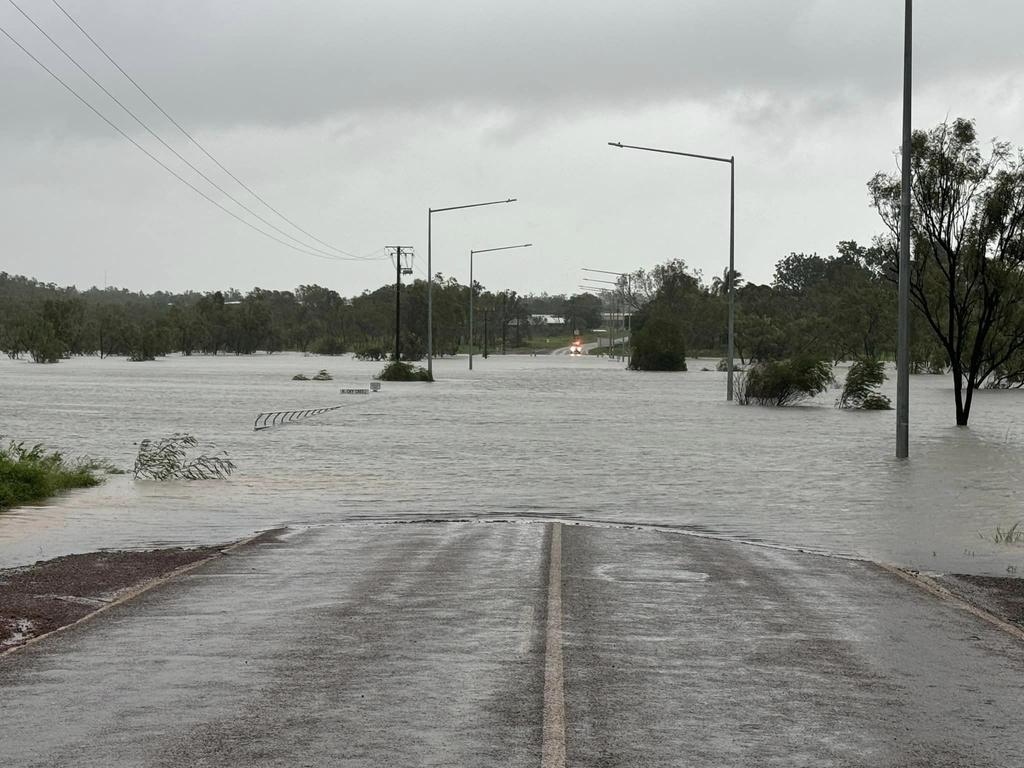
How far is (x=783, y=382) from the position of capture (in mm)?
53156

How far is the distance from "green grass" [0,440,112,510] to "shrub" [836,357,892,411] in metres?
34.4

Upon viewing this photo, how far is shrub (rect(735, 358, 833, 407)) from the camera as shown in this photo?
175 ft

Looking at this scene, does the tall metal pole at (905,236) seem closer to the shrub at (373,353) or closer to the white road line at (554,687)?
the white road line at (554,687)

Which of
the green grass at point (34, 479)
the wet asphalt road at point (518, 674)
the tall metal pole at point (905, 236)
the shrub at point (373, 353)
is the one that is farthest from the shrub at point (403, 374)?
the shrub at point (373, 353)

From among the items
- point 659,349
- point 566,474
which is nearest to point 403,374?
point 659,349

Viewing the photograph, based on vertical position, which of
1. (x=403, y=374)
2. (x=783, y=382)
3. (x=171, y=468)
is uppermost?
(x=783, y=382)

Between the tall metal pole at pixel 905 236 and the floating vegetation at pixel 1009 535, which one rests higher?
the tall metal pole at pixel 905 236

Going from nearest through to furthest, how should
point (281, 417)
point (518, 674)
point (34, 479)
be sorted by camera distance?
point (518, 674) → point (34, 479) → point (281, 417)

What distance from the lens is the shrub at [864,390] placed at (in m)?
51.2

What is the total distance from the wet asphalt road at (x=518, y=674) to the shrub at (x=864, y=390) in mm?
39698

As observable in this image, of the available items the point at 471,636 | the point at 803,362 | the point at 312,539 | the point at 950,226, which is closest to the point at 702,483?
the point at 312,539

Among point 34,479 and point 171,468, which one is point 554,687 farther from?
point 171,468

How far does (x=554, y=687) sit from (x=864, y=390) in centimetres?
4546

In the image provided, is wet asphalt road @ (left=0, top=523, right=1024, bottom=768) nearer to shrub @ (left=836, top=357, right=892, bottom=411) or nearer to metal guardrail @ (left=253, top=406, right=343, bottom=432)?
metal guardrail @ (left=253, top=406, right=343, bottom=432)
